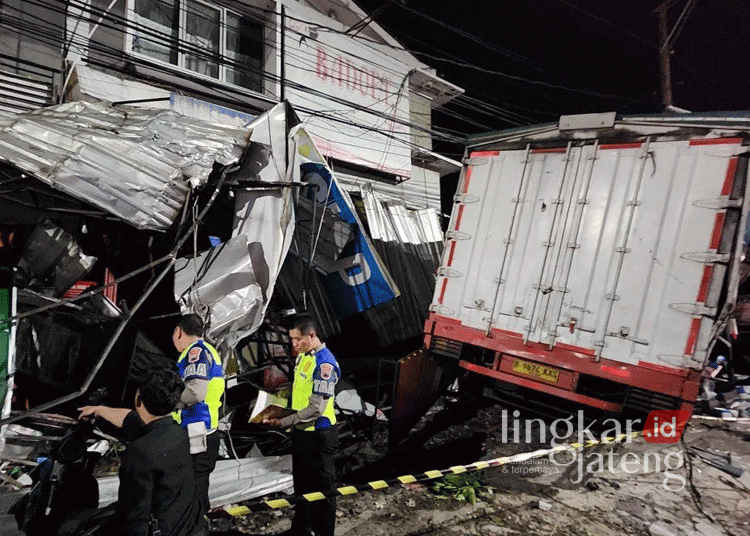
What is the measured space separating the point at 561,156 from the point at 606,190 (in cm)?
73

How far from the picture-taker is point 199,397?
325 cm

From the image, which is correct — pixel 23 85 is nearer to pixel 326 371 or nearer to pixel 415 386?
pixel 326 371

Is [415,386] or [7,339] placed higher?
[7,339]

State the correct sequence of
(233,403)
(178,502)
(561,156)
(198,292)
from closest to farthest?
1. (178,502)
2. (198,292)
3. (561,156)
4. (233,403)

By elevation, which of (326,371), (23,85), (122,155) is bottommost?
(326,371)

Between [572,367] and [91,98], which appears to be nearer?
[572,367]

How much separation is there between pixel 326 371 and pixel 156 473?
1.54 metres

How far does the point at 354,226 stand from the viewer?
6375 millimetres

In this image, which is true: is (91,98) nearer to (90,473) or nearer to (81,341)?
(81,341)

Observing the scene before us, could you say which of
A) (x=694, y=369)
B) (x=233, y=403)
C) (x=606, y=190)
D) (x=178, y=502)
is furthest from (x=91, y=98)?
(x=694, y=369)

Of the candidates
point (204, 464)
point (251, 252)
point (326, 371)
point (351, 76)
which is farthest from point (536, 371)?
point (351, 76)

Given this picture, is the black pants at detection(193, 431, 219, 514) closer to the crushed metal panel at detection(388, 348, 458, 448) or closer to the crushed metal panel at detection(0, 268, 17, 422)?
the crushed metal panel at detection(0, 268, 17, 422)

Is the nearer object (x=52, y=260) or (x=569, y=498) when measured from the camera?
(x=569, y=498)

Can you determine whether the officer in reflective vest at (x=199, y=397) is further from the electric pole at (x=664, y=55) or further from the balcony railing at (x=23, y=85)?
the electric pole at (x=664, y=55)
